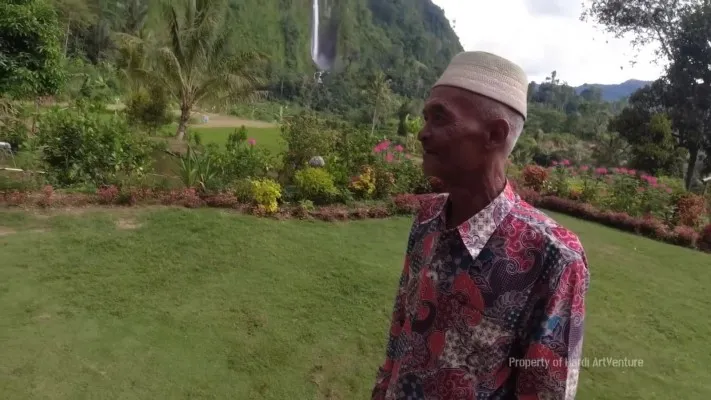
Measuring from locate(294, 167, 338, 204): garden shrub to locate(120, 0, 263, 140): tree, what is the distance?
273 inches

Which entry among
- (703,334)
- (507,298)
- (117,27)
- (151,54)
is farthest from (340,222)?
(117,27)

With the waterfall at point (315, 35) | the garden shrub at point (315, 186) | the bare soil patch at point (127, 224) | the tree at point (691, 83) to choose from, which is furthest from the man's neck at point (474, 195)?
the waterfall at point (315, 35)

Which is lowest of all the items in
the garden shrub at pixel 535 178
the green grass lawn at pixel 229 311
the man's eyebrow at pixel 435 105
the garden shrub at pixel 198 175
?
→ the green grass lawn at pixel 229 311

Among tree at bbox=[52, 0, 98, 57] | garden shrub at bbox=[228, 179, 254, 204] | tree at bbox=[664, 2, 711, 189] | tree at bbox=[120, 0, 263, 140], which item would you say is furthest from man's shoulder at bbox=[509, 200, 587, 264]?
tree at bbox=[52, 0, 98, 57]

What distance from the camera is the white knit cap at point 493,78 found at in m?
1.01

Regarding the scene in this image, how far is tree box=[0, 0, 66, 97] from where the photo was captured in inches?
256

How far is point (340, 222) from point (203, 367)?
11.8 ft

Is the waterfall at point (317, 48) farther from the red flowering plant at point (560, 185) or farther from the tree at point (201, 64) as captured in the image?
the red flowering plant at point (560, 185)

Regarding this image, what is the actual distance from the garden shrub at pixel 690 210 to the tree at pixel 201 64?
10.1 meters

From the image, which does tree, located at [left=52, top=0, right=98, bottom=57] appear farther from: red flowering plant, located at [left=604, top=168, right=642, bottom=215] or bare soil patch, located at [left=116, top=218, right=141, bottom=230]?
red flowering plant, located at [left=604, top=168, right=642, bottom=215]

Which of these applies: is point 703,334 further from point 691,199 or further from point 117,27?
point 117,27

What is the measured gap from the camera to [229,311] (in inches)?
153

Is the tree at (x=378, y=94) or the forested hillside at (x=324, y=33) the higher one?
the forested hillside at (x=324, y=33)

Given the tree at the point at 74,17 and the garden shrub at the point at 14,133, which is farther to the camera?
the tree at the point at 74,17
